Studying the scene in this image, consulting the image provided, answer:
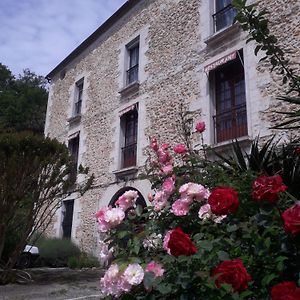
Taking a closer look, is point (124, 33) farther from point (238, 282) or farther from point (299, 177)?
point (238, 282)

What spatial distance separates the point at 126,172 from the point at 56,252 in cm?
383

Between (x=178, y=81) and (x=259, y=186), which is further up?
(x=178, y=81)

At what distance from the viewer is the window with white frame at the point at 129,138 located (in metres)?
11.1

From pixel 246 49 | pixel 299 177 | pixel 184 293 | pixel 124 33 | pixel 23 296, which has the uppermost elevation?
pixel 124 33

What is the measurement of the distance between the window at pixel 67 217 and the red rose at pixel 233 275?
1223cm

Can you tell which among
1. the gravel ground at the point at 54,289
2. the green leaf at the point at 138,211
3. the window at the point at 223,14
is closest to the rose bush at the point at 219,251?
the green leaf at the point at 138,211

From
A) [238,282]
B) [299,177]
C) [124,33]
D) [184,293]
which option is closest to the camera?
[238,282]

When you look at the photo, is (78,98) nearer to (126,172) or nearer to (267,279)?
(126,172)

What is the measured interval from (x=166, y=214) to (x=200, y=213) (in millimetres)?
353

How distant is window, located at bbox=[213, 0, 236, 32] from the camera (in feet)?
29.2

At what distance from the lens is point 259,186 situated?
1.92 meters

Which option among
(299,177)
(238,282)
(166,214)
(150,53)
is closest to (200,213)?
(166,214)

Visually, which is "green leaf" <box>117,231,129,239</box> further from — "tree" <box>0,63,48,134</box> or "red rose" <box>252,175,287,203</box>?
"tree" <box>0,63,48,134</box>

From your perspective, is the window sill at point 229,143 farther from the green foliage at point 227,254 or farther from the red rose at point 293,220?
the red rose at point 293,220
